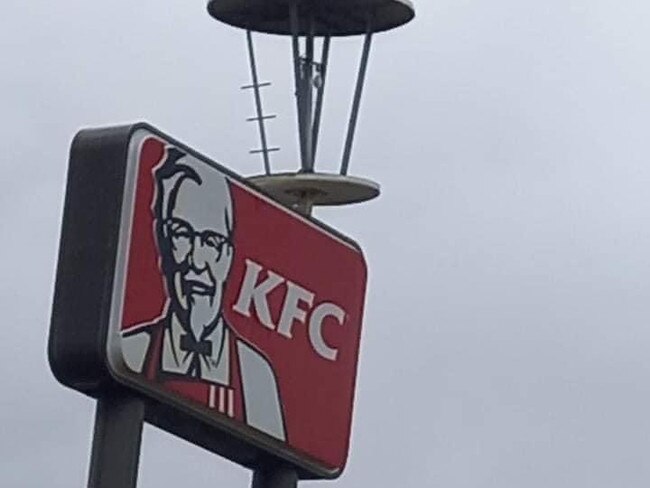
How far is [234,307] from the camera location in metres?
15.3

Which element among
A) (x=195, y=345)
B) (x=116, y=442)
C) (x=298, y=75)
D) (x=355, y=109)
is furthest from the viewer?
(x=355, y=109)

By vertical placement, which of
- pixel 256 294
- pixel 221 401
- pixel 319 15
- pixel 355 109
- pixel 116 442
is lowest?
pixel 116 442

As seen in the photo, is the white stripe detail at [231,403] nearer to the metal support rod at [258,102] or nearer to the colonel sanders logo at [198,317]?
the colonel sanders logo at [198,317]

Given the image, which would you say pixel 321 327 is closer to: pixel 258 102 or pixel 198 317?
pixel 198 317

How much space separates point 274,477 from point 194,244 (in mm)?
1460

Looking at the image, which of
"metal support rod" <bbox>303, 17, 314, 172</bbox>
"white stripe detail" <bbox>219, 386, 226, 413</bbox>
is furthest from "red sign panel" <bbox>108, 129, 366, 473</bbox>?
"metal support rod" <bbox>303, 17, 314, 172</bbox>

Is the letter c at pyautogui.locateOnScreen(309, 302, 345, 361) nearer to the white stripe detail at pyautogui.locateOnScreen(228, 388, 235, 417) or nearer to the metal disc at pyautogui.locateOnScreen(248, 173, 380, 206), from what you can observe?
the white stripe detail at pyautogui.locateOnScreen(228, 388, 235, 417)

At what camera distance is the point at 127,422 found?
14648 mm

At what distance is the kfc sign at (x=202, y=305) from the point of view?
14625 millimetres

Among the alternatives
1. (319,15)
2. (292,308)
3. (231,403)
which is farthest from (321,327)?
(319,15)

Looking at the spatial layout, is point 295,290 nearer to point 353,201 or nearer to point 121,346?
point 121,346

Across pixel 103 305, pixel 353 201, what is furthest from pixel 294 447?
pixel 353 201

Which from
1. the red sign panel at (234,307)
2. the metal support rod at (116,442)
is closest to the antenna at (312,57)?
the red sign panel at (234,307)

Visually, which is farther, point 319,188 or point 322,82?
point 322,82
